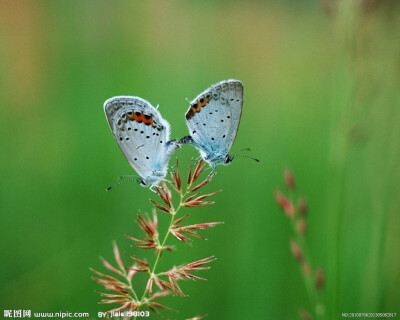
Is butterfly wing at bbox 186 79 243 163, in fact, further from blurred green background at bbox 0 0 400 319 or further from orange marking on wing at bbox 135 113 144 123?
blurred green background at bbox 0 0 400 319

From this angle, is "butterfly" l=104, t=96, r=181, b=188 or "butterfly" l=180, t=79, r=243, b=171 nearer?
"butterfly" l=104, t=96, r=181, b=188

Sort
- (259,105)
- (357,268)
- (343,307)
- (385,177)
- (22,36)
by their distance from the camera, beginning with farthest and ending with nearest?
(259,105), (22,36), (357,268), (343,307), (385,177)

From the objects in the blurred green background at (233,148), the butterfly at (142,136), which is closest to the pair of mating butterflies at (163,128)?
the butterfly at (142,136)

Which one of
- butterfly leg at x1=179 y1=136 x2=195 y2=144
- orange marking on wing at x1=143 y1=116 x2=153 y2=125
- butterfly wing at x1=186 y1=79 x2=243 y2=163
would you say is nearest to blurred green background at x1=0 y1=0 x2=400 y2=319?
butterfly wing at x1=186 y1=79 x2=243 y2=163

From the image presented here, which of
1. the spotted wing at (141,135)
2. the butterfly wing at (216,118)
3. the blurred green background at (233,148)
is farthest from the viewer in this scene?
the blurred green background at (233,148)

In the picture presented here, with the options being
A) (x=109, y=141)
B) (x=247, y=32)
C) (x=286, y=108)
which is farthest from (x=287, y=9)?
(x=109, y=141)

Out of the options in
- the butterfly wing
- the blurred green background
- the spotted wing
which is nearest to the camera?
the spotted wing

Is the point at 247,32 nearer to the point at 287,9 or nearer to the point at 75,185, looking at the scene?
the point at 287,9

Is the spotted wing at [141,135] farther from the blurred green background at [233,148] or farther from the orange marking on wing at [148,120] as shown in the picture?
the blurred green background at [233,148]
